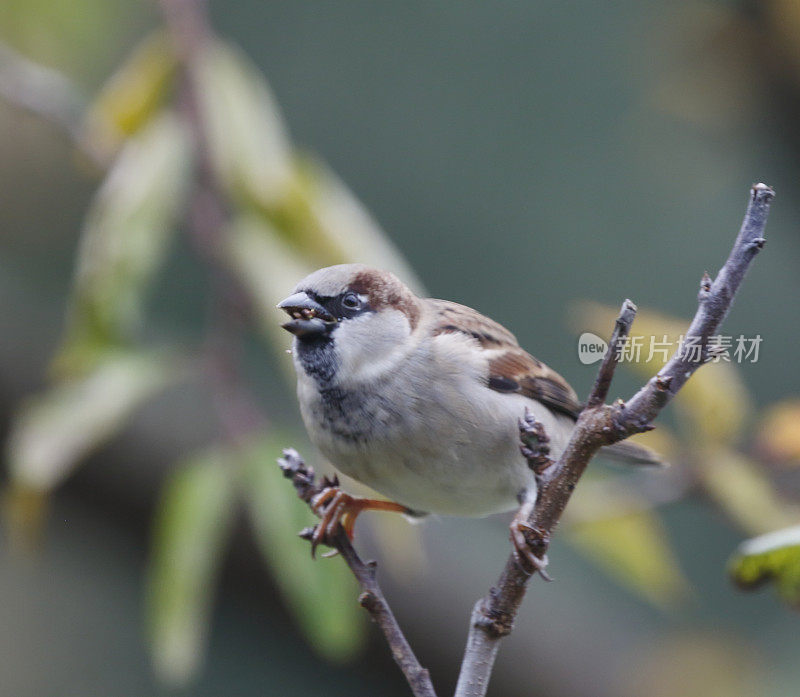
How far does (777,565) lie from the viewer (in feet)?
3.36

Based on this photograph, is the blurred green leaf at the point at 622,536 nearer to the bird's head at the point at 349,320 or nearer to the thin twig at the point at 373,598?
the bird's head at the point at 349,320

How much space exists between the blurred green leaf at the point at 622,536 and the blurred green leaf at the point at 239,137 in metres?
0.80

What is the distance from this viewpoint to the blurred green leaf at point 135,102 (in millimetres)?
1968

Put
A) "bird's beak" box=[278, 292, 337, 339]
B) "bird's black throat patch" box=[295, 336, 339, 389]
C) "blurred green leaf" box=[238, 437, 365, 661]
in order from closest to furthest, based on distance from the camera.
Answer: "bird's beak" box=[278, 292, 337, 339], "bird's black throat patch" box=[295, 336, 339, 389], "blurred green leaf" box=[238, 437, 365, 661]

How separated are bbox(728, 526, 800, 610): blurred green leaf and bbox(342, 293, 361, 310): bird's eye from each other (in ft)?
1.81

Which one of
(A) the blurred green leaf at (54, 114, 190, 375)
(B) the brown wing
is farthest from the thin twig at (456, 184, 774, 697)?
(A) the blurred green leaf at (54, 114, 190, 375)

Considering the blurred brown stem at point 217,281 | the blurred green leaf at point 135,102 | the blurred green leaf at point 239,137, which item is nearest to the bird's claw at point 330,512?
the blurred brown stem at point 217,281

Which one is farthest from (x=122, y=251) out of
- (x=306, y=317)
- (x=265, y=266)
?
(x=306, y=317)

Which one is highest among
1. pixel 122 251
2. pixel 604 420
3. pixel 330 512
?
pixel 604 420

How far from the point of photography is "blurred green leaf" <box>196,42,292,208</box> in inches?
73.4

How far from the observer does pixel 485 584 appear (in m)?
3.24

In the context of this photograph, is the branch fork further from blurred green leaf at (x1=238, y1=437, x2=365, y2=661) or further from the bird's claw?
blurred green leaf at (x1=238, y1=437, x2=365, y2=661)

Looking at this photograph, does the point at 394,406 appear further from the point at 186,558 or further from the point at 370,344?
the point at 186,558

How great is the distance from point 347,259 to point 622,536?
2.32ft
